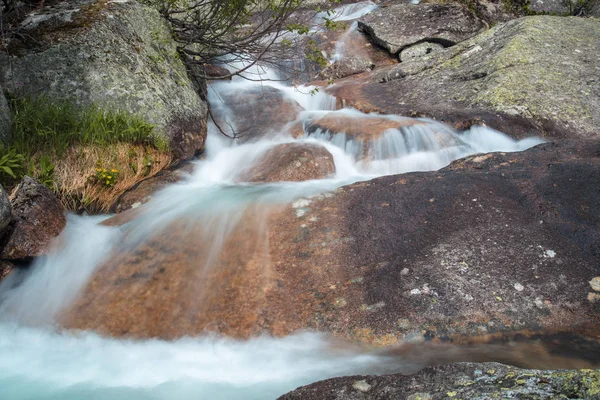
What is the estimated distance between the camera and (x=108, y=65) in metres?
5.44

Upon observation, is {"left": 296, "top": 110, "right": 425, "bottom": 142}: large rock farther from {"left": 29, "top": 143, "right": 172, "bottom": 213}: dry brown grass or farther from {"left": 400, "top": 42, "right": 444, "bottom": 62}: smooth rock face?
{"left": 400, "top": 42, "right": 444, "bottom": 62}: smooth rock face

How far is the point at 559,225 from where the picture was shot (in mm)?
3316

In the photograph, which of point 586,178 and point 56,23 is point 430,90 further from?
point 56,23

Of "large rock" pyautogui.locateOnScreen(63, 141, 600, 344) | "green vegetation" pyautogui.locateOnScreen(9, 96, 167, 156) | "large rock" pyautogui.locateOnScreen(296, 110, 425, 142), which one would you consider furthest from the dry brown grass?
"large rock" pyautogui.locateOnScreen(296, 110, 425, 142)

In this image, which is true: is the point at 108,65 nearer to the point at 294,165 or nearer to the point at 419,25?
the point at 294,165

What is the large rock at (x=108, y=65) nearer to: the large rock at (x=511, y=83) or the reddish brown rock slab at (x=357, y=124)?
the reddish brown rock slab at (x=357, y=124)

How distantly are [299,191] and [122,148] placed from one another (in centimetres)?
233

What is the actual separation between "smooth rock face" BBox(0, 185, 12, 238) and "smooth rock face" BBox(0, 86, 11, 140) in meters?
1.31

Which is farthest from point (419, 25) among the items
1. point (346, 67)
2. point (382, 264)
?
point (382, 264)

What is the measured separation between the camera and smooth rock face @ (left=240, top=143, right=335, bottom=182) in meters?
5.48

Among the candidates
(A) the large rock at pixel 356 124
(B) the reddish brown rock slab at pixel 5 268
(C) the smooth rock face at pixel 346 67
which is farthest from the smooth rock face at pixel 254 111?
(B) the reddish brown rock slab at pixel 5 268

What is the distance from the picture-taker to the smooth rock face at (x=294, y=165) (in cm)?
548

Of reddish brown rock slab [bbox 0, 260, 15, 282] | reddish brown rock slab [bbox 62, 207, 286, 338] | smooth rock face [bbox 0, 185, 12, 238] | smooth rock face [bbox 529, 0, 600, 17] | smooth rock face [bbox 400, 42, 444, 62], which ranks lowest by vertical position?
reddish brown rock slab [bbox 62, 207, 286, 338]

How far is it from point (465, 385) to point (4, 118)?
497 cm
